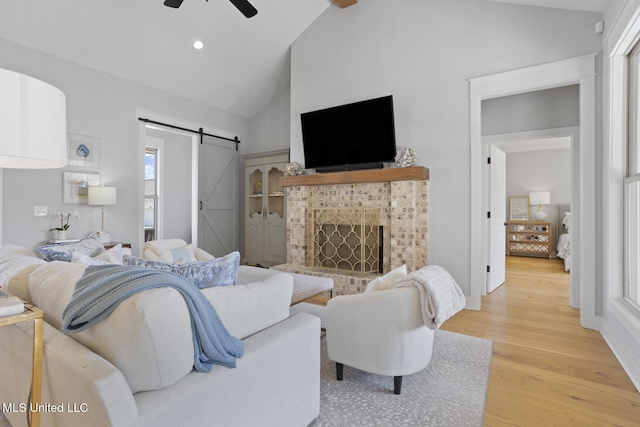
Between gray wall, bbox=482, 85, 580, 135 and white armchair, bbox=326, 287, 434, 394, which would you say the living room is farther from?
white armchair, bbox=326, 287, 434, 394

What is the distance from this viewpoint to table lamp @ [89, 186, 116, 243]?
3.91m

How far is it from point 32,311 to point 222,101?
5.15 metres

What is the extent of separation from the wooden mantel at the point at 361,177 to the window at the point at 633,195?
5.63ft

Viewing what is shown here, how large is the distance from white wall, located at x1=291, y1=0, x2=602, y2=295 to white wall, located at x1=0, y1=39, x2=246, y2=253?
2.89 m

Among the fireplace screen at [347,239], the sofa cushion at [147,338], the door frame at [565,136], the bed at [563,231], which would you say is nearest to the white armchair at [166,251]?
the fireplace screen at [347,239]

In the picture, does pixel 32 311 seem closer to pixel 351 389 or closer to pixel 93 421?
pixel 93 421

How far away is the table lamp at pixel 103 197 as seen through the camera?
391cm

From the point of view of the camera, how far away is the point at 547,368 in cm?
231

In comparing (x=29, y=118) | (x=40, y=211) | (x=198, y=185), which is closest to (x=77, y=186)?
(x=40, y=211)

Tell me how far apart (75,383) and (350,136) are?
3.84 meters

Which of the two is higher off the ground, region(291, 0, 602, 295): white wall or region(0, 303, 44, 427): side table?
region(291, 0, 602, 295): white wall

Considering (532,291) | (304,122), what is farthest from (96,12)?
(532,291)

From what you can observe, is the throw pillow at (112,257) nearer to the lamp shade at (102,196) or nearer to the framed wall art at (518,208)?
the lamp shade at (102,196)

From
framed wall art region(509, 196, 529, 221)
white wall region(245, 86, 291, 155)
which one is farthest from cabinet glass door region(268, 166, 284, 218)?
framed wall art region(509, 196, 529, 221)
